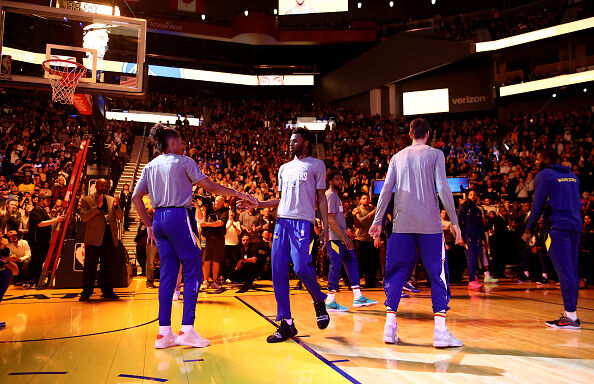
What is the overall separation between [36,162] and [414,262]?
1723 cm

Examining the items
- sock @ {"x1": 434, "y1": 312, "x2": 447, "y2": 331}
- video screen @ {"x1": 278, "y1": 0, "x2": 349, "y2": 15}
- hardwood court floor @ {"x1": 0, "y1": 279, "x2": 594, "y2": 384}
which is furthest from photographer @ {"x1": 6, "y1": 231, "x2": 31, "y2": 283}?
video screen @ {"x1": 278, "y1": 0, "x2": 349, "y2": 15}

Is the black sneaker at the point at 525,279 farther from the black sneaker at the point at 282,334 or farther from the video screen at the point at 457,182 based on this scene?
the black sneaker at the point at 282,334

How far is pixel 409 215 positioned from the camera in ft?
13.7

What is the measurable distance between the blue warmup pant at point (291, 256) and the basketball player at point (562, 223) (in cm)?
Result: 249

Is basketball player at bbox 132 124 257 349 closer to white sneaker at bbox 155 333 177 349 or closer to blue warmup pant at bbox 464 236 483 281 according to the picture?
white sneaker at bbox 155 333 177 349

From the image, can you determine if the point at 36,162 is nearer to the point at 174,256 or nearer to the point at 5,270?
the point at 5,270

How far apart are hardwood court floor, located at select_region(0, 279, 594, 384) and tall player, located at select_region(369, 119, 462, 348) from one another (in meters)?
0.37

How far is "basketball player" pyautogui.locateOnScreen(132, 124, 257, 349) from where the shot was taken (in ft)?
13.8

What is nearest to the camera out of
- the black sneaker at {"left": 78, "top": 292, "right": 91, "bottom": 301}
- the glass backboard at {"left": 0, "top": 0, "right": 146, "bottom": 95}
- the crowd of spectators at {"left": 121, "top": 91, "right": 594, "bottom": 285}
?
the black sneaker at {"left": 78, "top": 292, "right": 91, "bottom": 301}

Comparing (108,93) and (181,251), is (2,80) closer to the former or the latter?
(108,93)

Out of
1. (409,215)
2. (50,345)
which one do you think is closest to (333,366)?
(409,215)

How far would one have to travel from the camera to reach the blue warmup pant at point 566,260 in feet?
16.5

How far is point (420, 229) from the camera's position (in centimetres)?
412

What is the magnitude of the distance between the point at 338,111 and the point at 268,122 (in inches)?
206
